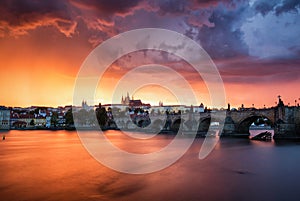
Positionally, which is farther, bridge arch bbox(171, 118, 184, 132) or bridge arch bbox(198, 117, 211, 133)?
bridge arch bbox(171, 118, 184, 132)

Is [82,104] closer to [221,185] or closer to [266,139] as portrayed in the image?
[266,139]

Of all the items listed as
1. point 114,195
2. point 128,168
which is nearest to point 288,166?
point 128,168

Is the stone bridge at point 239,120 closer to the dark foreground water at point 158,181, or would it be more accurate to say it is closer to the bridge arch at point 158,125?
the bridge arch at point 158,125

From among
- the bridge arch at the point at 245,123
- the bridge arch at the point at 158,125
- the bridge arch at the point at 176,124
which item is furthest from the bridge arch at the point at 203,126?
the bridge arch at the point at 158,125

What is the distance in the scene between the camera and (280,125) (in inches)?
1522

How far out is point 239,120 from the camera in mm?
46062

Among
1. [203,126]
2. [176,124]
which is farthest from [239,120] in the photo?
[176,124]

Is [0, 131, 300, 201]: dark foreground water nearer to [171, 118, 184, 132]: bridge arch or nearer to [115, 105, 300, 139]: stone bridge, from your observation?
[115, 105, 300, 139]: stone bridge

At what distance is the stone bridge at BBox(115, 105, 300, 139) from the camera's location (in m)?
37.8

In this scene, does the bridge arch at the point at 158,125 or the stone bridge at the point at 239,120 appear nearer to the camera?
the stone bridge at the point at 239,120

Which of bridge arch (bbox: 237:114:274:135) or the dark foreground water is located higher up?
bridge arch (bbox: 237:114:274:135)

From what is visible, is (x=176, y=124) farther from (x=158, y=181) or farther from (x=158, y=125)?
(x=158, y=181)

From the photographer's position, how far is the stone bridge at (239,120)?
37.8 metres

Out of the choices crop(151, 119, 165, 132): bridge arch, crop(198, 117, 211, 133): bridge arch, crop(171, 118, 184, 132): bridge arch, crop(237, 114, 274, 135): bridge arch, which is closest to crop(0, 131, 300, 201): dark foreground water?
crop(237, 114, 274, 135): bridge arch
